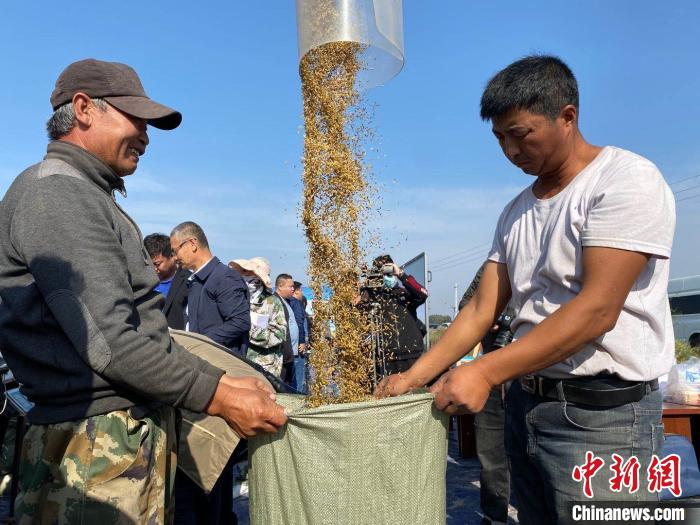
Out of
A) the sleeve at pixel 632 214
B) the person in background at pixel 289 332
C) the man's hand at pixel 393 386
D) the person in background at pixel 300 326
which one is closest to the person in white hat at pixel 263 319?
the person in background at pixel 289 332

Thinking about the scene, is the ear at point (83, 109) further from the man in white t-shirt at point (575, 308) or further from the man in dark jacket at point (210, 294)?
the man in dark jacket at point (210, 294)

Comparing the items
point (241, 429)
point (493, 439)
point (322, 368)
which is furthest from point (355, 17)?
point (493, 439)

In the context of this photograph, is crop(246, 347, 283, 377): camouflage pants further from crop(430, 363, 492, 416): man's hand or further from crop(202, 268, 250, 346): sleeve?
crop(430, 363, 492, 416): man's hand

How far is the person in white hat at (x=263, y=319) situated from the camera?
4.92m

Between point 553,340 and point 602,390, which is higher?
point 553,340

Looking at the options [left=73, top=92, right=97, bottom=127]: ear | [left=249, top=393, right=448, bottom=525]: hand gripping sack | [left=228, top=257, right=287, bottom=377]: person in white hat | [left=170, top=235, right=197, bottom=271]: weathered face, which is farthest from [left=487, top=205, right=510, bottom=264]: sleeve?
[left=228, top=257, right=287, bottom=377]: person in white hat

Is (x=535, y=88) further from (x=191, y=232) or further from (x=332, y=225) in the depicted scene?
(x=191, y=232)

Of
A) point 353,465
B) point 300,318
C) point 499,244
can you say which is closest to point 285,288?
point 300,318

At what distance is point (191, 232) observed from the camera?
170 inches

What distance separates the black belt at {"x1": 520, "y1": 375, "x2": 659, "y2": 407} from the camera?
1.61 metres

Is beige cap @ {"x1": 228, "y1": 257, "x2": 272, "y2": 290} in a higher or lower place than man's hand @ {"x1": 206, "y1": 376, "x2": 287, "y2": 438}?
higher

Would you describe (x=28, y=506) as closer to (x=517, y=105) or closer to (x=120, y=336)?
(x=120, y=336)

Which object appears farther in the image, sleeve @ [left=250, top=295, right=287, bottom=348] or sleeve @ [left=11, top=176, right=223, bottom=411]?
sleeve @ [left=250, top=295, right=287, bottom=348]

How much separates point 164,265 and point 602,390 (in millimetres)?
3749
